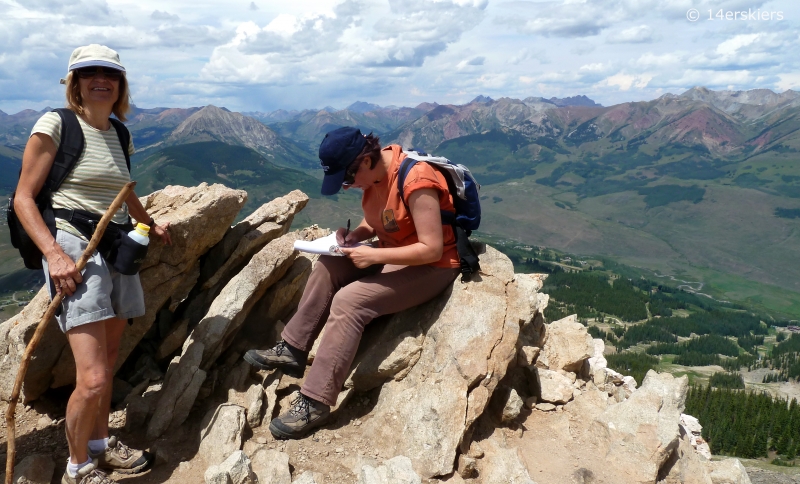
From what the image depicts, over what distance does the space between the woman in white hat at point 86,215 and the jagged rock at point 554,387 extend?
8111mm

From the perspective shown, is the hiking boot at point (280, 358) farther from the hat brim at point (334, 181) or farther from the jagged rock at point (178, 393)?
the hat brim at point (334, 181)

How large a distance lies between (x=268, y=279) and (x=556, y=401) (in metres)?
6.90

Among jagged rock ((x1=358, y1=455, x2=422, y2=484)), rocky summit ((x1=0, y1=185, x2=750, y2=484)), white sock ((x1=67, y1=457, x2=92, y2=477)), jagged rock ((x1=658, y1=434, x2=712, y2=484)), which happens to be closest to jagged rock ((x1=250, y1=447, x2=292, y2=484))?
rocky summit ((x1=0, y1=185, x2=750, y2=484))

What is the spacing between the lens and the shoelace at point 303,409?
887 cm

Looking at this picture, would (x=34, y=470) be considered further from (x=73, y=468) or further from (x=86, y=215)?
(x=86, y=215)

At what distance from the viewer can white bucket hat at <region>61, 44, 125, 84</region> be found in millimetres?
6984

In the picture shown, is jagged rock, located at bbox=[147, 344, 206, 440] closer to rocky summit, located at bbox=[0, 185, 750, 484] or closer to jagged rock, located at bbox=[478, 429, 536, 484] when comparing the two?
rocky summit, located at bbox=[0, 185, 750, 484]

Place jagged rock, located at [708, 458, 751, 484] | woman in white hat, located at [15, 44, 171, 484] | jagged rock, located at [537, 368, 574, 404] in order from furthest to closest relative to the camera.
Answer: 1. jagged rock, located at [537, 368, 574, 404]
2. jagged rock, located at [708, 458, 751, 484]
3. woman in white hat, located at [15, 44, 171, 484]

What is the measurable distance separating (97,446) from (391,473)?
4513mm

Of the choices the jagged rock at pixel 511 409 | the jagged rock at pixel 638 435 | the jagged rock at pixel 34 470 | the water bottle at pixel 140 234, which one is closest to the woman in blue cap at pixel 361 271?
the jagged rock at pixel 511 409

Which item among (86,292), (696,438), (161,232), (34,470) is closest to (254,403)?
(34,470)

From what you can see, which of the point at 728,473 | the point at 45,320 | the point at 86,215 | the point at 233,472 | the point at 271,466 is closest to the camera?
the point at 45,320

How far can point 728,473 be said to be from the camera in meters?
10.4

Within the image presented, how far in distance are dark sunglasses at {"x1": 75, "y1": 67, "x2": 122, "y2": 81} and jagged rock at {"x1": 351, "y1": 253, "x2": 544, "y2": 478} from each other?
638 centimetres
